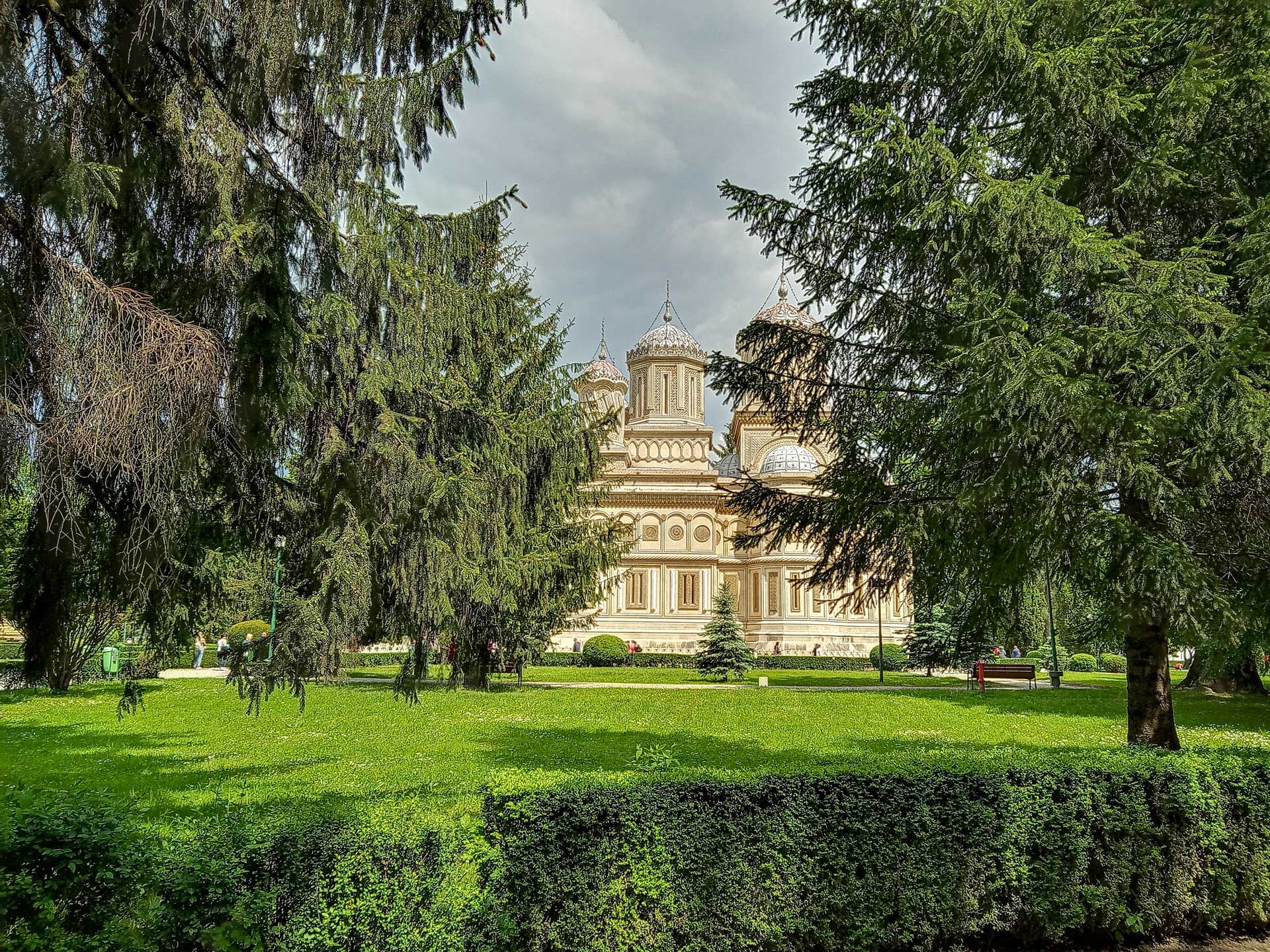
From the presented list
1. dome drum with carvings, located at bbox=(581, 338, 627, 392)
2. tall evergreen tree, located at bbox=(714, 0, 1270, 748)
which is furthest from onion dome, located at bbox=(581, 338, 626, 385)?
tall evergreen tree, located at bbox=(714, 0, 1270, 748)

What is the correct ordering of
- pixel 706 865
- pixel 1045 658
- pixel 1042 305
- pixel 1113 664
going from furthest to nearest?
pixel 1045 658
pixel 1113 664
pixel 1042 305
pixel 706 865

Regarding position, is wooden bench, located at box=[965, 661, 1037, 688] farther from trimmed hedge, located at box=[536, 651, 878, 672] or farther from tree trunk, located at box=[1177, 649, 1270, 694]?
trimmed hedge, located at box=[536, 651, 878, 672]

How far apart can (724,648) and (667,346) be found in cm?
1971

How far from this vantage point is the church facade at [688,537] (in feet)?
118

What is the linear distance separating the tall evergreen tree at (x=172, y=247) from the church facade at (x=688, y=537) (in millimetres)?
30864

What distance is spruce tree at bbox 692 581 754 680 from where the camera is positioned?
24.7 m

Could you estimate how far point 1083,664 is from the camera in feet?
130

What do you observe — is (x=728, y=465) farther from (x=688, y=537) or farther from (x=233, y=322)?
(x=233, y=322)

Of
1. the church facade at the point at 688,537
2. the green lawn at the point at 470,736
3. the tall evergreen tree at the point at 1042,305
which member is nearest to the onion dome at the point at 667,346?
the church facade at the point at 688,537

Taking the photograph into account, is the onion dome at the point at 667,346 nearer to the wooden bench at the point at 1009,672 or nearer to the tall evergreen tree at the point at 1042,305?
the wooden bench at the point at 1009,672

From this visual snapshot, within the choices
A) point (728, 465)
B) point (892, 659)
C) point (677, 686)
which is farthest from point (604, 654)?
point (728, 465)

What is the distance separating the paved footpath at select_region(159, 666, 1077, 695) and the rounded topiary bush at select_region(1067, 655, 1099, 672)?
16.3 meters

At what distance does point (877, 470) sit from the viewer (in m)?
6.92

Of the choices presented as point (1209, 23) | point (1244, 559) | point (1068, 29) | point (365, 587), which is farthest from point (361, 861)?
point (1209, 23)
